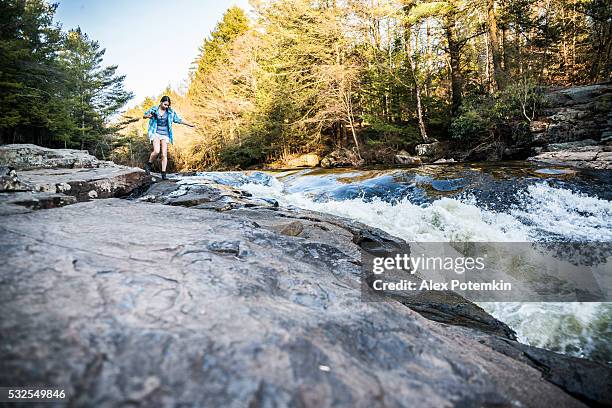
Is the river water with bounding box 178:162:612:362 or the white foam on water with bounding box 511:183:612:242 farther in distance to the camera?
the white foam on water with bounding box 511:183:612:242

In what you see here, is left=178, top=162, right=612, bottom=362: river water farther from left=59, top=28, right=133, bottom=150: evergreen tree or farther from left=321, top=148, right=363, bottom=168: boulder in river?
left=59, top=28, right=133, bottom=150: evergreen tree

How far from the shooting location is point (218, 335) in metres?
1.11

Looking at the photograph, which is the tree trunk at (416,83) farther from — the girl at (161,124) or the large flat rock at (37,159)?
the large flat rock at (37,159)

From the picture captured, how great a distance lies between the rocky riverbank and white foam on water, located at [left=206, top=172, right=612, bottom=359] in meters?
0.84

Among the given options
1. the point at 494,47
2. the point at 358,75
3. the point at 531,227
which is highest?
the point at 494,47

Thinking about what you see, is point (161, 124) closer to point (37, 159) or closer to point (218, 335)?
point (37, 159)

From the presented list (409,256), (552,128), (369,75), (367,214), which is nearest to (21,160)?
(367,214)

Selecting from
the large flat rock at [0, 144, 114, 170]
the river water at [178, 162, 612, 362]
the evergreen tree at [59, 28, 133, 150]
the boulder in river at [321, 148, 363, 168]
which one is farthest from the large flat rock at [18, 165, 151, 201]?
the evergreen tree at [59, 28, 133, 150]

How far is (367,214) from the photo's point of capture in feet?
19.4

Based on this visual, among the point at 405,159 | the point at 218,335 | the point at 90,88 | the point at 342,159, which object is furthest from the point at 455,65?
the point at 90,88

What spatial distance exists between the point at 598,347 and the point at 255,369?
3.13m

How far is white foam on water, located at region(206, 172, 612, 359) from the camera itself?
8.91 feet

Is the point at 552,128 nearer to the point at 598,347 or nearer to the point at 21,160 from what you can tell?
the point at 598,347

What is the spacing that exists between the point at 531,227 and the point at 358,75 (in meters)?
13.1
